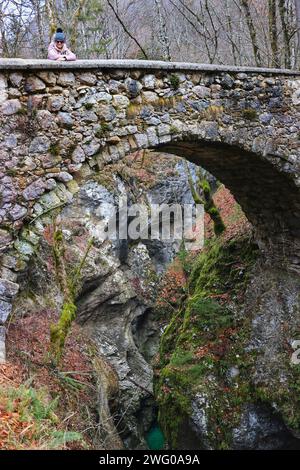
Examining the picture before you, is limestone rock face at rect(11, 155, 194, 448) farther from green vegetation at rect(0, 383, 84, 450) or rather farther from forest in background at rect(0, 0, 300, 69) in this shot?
green vegetation at rect(0, 383, 84, 450)

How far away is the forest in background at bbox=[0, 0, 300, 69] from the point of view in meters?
12.9

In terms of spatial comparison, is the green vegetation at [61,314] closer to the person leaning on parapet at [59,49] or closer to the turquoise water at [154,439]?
the person leaning on parapet at [59,49]

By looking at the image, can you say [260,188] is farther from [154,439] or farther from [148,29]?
[148,29]

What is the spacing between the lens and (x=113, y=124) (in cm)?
543

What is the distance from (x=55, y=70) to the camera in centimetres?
496

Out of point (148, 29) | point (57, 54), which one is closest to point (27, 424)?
point (57, 54)

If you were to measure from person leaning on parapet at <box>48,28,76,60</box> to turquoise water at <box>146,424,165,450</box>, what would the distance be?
32.7ft

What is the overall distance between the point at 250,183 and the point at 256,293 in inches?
96.9

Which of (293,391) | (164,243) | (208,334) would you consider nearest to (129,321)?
(164,243)

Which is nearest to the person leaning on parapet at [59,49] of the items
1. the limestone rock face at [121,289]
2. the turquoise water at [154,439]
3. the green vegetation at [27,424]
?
the green vegetation at [27,424]

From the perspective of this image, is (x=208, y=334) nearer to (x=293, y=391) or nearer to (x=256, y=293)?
(x=256, y=293)

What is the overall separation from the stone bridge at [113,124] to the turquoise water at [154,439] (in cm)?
789

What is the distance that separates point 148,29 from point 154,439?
17261mm

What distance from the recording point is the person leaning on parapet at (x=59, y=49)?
17.0 feet
